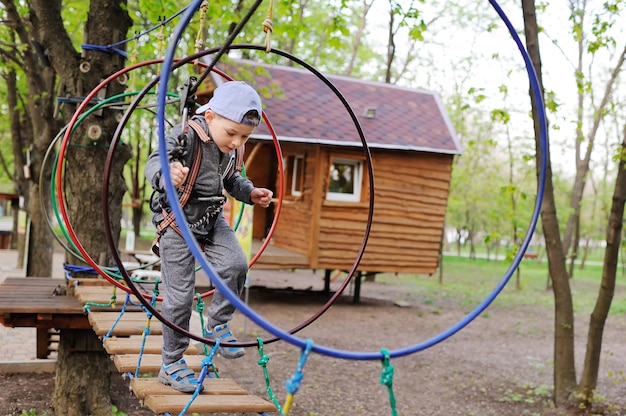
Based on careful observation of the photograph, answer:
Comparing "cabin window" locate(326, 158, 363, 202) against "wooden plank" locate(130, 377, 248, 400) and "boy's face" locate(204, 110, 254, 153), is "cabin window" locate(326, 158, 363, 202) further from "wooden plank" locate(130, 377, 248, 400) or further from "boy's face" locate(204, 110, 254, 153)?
"boy's face" locate(204, 110, 254, 153)

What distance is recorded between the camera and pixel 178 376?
3230mm

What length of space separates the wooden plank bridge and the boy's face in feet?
3.83

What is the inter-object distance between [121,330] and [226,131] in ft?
5.74

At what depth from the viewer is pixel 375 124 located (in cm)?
1488

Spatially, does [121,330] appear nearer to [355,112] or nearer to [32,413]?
[32,413]

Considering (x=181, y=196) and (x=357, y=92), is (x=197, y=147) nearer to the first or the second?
(x=181, y=196)

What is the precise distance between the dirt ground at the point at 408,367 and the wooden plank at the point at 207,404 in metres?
1.77

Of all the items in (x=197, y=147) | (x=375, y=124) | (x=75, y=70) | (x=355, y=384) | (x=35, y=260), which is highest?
(x=375, y=124)

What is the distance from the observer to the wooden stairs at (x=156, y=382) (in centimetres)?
295

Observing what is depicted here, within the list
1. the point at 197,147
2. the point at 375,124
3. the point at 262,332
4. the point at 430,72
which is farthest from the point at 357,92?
the point at 197,147

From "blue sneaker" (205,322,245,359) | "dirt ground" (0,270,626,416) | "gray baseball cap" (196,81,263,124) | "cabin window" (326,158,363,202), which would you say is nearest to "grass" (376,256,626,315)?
"dirt ground" (0,270,626,416)

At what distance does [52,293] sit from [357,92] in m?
11.3

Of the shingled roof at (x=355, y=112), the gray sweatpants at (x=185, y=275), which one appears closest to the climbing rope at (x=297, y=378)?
the gray sweatpants at (x=185, y=275)

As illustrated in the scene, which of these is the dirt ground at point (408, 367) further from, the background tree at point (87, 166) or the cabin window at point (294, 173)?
the cabin window at point (294, 173)
